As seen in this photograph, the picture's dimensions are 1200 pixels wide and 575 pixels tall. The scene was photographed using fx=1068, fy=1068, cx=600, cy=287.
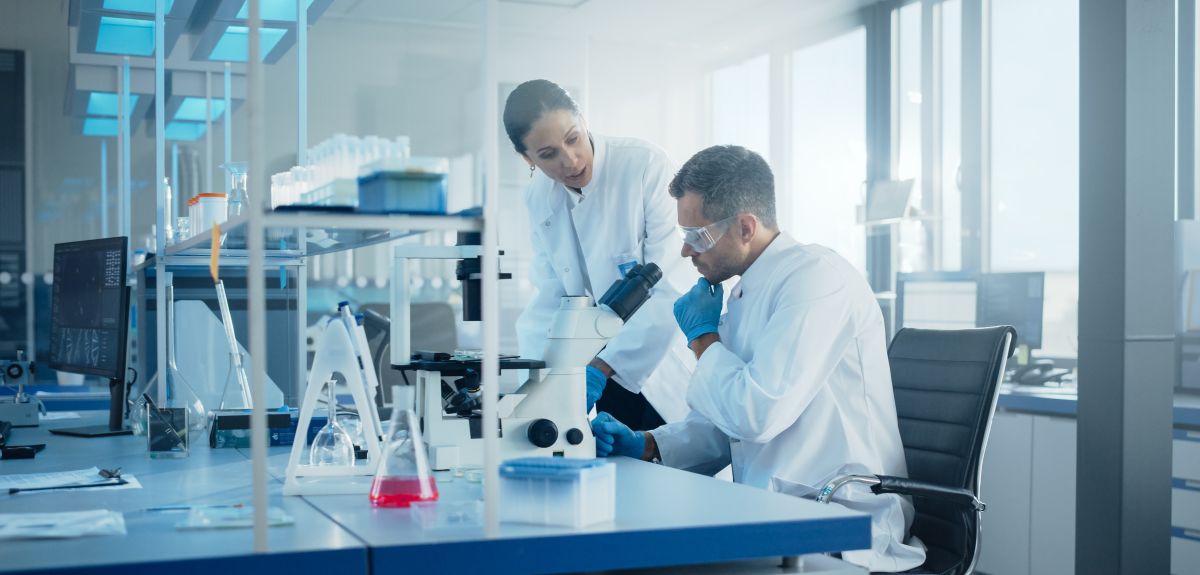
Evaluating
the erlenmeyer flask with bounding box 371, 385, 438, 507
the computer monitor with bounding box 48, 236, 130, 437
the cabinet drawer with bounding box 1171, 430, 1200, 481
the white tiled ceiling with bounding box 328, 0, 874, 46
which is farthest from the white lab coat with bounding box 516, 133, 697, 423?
the white tiled ceiling with bounding box 328, 0, 874, 46

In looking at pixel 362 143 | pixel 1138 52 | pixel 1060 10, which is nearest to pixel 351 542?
pixel 362 143

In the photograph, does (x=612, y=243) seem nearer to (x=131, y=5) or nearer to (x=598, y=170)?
(x=598, y=170)

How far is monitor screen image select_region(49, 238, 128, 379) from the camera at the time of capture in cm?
261

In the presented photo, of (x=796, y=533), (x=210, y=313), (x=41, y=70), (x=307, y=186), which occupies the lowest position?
(x=796, y=533)

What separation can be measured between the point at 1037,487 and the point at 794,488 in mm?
1853

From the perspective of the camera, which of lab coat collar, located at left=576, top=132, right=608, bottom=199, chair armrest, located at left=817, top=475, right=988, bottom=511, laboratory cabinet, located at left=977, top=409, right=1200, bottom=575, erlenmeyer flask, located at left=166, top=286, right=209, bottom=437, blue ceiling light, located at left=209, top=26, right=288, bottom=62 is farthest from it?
laboratory cabinet, located at left=977, top=409, right=1200, bottom=575

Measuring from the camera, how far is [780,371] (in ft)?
6.91

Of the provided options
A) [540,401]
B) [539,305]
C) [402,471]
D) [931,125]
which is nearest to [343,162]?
[402,471]

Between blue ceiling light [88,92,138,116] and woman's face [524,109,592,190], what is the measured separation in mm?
2488

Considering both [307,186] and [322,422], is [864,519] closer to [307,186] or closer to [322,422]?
[307,186]

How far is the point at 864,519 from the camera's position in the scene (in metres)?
1.44

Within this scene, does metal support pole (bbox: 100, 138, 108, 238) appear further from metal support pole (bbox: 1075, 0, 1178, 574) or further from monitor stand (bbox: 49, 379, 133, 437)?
metal support pole (bbox: 1075, 0, 1178, 574)

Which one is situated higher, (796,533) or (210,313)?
(210,313)

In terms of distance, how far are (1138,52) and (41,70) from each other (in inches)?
209
